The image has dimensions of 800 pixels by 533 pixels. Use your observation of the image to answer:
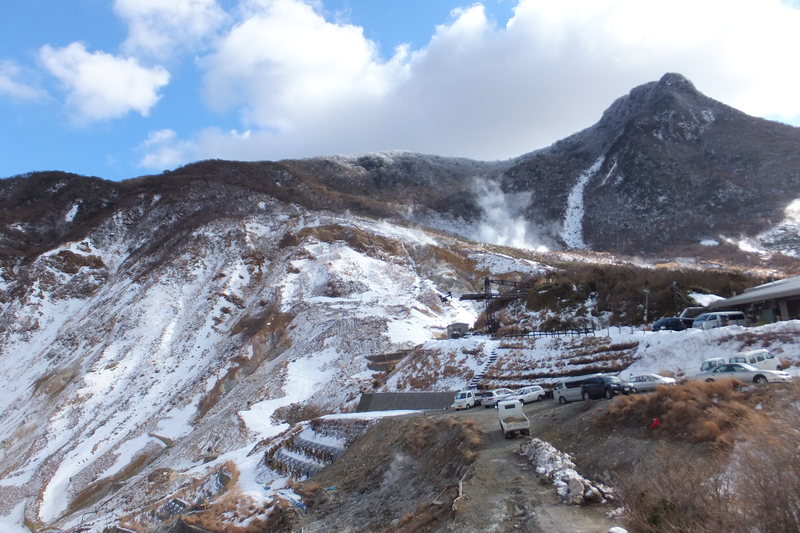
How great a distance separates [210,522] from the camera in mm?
20938

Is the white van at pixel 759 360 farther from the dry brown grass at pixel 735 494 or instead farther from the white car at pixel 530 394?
the dry brown grass at pixel 735 494

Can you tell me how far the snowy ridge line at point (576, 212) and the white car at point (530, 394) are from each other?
8485 cm

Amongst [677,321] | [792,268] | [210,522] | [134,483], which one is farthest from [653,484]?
[792,268]

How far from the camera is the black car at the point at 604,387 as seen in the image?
64.8 ft

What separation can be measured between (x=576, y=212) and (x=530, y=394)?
10173cm

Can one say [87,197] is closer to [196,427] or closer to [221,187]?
[221,187]

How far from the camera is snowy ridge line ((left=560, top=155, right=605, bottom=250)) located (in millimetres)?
108812

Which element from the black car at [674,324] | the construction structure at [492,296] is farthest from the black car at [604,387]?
the construction structure at [492,296]

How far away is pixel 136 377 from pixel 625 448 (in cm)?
4980

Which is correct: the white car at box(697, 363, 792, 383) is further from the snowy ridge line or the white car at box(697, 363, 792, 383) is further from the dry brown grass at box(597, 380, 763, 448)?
the snowy ridge line

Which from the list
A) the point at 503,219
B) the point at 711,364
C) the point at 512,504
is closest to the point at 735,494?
the point at 512,504

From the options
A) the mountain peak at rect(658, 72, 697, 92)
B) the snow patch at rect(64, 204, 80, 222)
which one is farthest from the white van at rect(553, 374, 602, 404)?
the mountain peak at rect(658, 72, 697, 92)

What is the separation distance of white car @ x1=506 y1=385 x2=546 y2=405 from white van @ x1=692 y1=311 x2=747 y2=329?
9.10 metres

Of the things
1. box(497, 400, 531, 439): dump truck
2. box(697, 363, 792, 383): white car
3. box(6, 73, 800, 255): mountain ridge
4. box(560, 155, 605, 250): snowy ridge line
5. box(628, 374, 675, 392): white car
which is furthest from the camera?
box(560, 155, 605, 250): snowy ridge line
